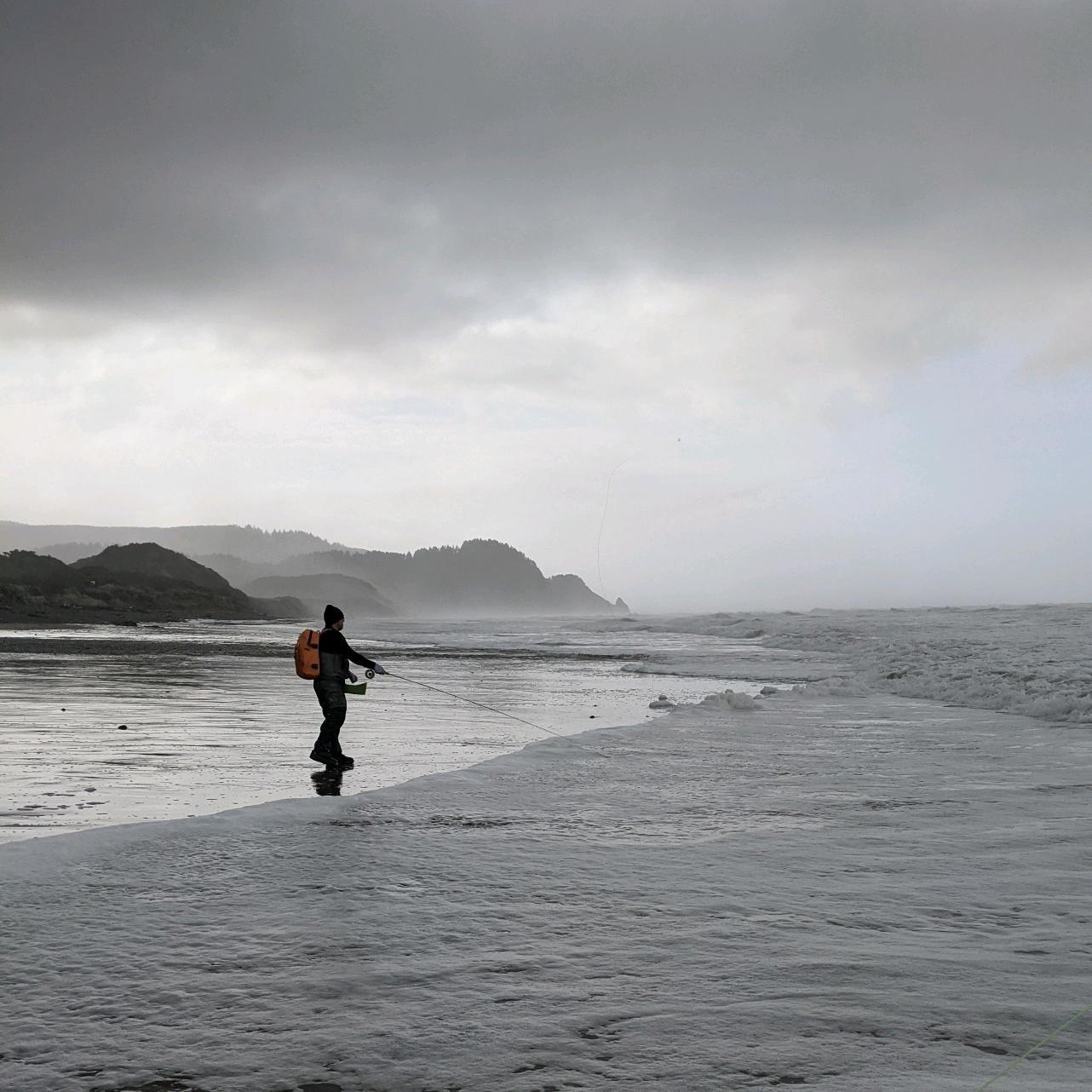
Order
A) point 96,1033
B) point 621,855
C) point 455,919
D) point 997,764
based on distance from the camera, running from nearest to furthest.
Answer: point 96,1033
point 455,919
point 621,855
point 997,764

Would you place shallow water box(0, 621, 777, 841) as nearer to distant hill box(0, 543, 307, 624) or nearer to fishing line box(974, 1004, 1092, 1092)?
fishing line box(974, 1004, 1092, 1092)

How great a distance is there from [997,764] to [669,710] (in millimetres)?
5615

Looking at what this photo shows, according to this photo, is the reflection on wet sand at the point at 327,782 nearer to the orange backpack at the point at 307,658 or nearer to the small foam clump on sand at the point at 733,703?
the orange backpack at the point at 307,658

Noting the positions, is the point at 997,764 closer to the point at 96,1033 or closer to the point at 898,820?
the point at 898,820

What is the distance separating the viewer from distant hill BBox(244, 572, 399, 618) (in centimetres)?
14462

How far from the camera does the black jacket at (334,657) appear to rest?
987 centimetres

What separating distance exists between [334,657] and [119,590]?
232 feet

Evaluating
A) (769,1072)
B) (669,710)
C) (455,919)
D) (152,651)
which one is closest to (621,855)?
(455,919)

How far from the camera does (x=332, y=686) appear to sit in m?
9.71

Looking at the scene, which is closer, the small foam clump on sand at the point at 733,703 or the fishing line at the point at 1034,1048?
the fishing line at the point at 1034,1048

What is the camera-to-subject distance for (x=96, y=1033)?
121 inches

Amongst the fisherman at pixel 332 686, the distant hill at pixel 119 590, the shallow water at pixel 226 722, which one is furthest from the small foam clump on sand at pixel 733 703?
the distant hill at pixel 119 590

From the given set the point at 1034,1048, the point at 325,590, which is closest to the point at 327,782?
the point at 1034,1048

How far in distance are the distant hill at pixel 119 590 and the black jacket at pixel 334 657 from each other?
161ft
